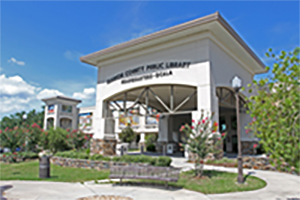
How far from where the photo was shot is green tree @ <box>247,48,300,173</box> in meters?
3.48

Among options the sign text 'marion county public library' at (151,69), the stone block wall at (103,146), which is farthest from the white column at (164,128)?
the sign text 'marion county public library' at (151,69)

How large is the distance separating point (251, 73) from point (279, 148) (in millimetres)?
19384

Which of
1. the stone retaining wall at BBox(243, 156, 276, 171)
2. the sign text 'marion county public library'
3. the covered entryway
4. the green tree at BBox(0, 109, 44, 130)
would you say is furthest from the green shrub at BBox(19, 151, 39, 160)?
the green tree at BBox(0, 109, 44, 130)

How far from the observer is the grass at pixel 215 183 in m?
8.08

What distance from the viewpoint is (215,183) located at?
8.92 meters

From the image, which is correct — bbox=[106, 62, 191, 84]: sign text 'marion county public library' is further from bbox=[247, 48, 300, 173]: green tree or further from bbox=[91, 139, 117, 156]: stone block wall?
bbox=[247, 48, 300, 173]: green tree

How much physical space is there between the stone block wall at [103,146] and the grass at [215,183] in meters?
9.66

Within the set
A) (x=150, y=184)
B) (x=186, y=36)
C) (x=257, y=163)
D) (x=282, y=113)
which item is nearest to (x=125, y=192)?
(x=150, y=184)

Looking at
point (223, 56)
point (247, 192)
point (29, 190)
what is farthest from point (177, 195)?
point (223, 56)

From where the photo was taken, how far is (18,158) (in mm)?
18391

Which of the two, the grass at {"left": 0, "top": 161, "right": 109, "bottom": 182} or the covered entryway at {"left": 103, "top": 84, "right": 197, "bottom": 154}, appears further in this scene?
the covered entryway at {"left": 103, "top": 84, "right": 197, "bottom": 154}

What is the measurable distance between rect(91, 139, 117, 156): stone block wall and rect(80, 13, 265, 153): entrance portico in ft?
0.38

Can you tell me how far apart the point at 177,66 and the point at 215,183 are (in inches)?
346

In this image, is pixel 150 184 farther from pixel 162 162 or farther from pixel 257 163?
pixel 257 163
